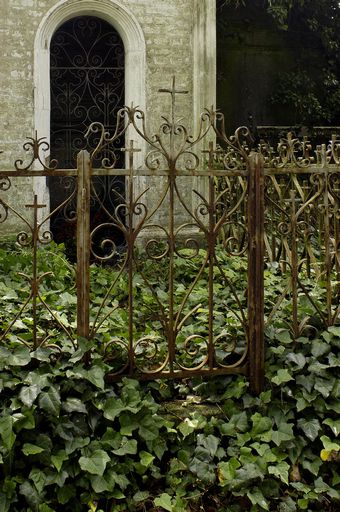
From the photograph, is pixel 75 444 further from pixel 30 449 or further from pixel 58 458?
pixel 30 449

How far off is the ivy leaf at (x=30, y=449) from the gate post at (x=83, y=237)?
24.5 inches

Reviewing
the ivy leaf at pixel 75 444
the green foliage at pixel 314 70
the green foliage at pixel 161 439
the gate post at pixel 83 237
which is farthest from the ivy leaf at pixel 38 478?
the green foliage at pixel 314 70

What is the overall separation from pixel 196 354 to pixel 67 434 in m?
0.95

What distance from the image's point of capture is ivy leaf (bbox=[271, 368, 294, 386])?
3367 mm

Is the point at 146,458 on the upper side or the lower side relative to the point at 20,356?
lower

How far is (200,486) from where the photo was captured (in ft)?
10.3

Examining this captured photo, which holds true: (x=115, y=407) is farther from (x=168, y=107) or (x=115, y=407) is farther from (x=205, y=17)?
(x=205, y=17)

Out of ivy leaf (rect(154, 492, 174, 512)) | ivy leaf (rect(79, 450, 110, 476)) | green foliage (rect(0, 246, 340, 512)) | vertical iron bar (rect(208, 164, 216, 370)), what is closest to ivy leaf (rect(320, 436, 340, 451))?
green foliage (rect(0, 246, 340, 512))

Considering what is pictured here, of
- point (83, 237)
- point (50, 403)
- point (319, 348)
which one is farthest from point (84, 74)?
point (50, 403)

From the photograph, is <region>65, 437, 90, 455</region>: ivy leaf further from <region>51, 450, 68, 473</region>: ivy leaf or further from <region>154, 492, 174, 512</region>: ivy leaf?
<region>154, 492, 174, 512</region>: ivy leaf

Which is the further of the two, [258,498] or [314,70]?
[314,70]

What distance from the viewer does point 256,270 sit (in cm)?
353

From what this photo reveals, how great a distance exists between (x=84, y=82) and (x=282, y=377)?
257 inches

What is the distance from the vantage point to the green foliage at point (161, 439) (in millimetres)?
2982
